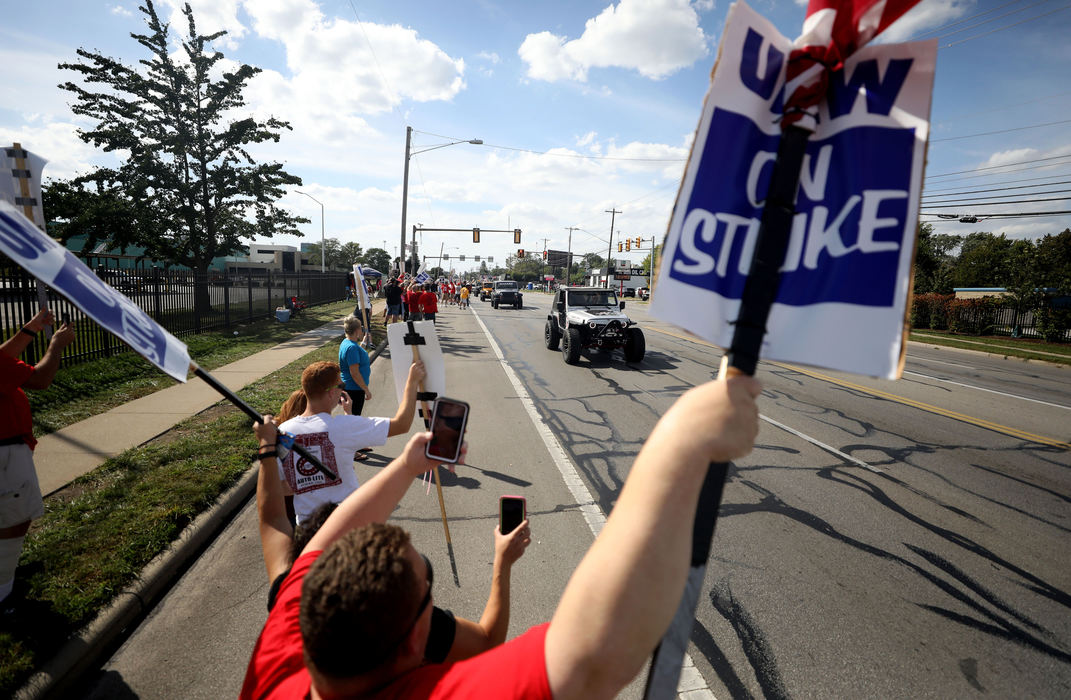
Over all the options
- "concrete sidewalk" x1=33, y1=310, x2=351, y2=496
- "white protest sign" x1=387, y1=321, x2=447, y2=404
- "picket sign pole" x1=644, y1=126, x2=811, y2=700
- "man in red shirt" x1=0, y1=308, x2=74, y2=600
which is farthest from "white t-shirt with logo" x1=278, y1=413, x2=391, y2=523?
"concrete sidewalk" x1=33, y1=310, x2=351, y2=496

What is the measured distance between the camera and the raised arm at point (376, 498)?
5.58 feet

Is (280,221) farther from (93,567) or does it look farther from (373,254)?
(373,254)

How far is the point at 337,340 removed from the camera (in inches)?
592

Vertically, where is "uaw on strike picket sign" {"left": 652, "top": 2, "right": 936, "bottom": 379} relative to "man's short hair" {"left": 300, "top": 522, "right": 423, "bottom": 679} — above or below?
above

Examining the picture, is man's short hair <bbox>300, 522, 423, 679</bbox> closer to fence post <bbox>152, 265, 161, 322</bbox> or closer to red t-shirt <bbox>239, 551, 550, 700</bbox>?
red t-shirt <bbox>239, 551, 550, 700</bbox>

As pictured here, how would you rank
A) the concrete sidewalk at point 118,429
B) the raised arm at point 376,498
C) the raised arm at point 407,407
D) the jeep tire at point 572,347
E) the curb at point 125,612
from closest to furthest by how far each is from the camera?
the raised arm at point 376,498, the curb at point 125,612, the raised arm at point 407,407, the concrete sidewalk at point 118,429, the jeep tire at point 572,347

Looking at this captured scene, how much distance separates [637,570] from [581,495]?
4352 millimetres

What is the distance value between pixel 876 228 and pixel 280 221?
76.9ft

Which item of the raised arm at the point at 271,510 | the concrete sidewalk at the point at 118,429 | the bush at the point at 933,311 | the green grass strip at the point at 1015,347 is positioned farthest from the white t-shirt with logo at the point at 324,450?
the bush at the point at 933,311

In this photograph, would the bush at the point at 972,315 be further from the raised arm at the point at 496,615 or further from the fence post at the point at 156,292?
the fence post at the point at 156,292

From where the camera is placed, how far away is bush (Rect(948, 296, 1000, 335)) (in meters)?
25.5

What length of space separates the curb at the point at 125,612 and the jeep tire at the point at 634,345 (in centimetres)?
926

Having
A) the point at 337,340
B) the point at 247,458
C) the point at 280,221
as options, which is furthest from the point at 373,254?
the point at 247,458

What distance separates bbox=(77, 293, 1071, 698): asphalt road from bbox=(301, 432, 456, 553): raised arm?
5.82ft
